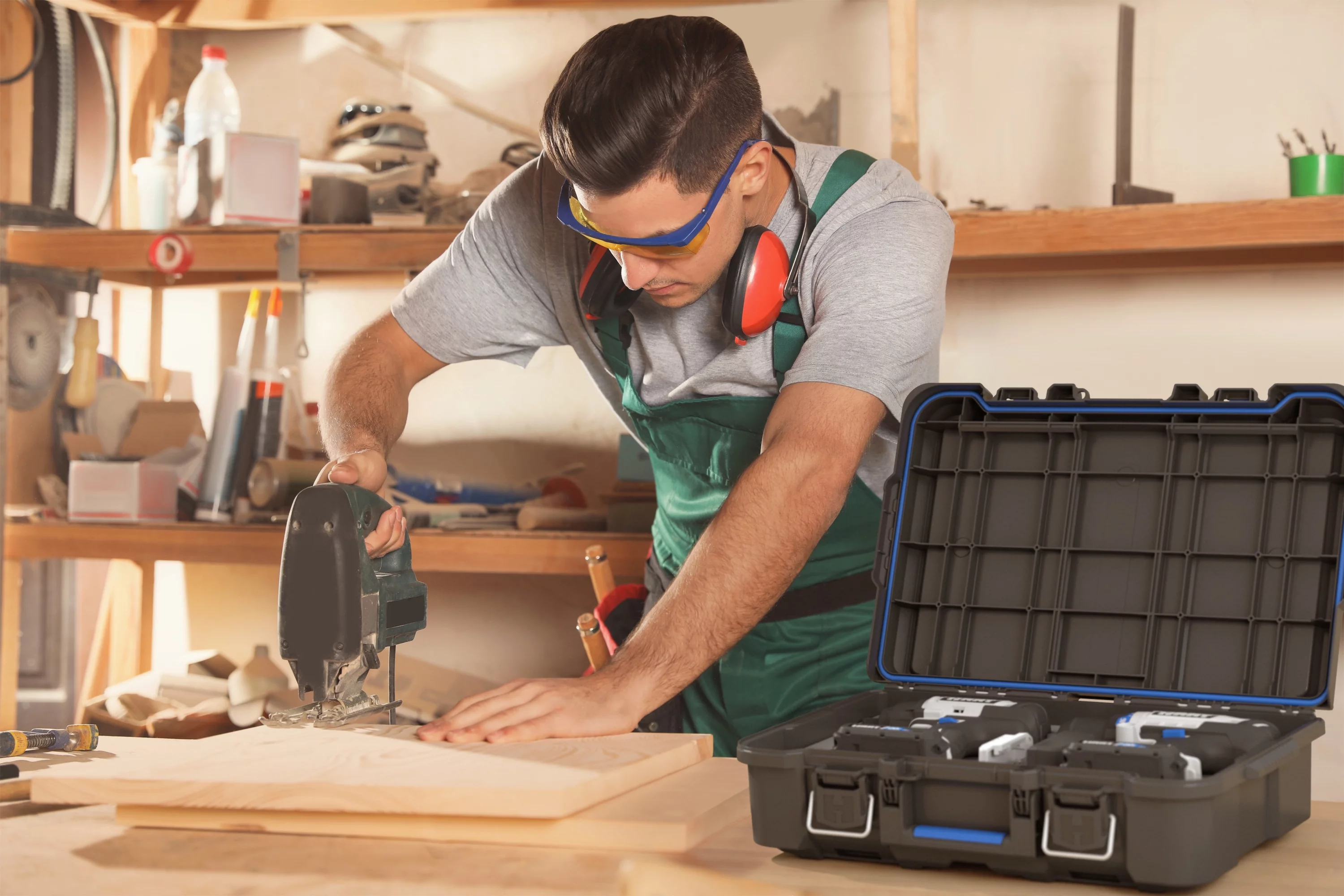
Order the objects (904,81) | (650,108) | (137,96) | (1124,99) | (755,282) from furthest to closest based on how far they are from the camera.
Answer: (137,96) < (1124,99) < (904,81) < (755,282) < (650,108)

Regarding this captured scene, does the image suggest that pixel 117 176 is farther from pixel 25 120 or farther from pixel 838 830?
pixel 838 830

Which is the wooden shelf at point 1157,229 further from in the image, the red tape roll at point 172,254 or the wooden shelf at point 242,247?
the red tape roll at point 172,254

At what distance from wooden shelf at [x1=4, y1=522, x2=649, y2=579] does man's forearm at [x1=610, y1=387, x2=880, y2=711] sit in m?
1.12

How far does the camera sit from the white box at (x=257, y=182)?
273 cm

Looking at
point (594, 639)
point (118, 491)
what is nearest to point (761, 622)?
point (594, 639)

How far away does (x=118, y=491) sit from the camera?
9.20 ft

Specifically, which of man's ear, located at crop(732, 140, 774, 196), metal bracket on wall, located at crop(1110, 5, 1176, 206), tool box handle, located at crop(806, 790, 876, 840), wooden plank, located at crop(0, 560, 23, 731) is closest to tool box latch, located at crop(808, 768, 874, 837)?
tool box handle, located at crop(806, 790, 876, 840)

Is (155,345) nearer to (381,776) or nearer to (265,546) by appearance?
(265,546)

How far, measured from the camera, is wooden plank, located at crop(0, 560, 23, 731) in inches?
113

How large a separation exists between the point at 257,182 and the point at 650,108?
1.60m

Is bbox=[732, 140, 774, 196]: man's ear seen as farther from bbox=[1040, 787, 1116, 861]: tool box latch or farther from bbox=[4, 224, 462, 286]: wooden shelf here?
bbox=[4, 224, 462, 286]: wooden shelf

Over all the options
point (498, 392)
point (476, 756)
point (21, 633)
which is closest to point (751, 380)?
point (476, 756)

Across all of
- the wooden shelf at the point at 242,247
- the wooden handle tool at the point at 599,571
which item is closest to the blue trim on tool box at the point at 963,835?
the wooden handle tool at the point at 599,571

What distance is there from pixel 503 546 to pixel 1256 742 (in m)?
1.84
